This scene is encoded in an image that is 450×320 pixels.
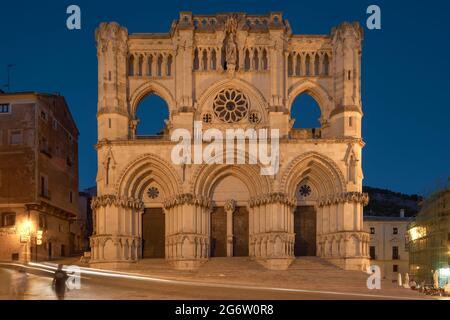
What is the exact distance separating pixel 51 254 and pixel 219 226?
1431 cm

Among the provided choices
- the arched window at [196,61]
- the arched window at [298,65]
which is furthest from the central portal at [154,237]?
the arched window at [298,65]

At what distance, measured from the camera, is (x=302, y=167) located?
39062mm

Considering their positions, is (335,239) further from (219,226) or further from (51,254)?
(51,254)

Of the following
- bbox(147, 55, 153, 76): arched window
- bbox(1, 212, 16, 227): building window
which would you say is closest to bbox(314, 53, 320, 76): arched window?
bbox(147, 55, 153, 76): arched window

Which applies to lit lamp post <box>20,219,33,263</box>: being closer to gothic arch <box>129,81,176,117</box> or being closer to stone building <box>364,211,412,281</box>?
gothic arch <box>129,81,176,117</box>

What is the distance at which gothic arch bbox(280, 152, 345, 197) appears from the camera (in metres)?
38.5

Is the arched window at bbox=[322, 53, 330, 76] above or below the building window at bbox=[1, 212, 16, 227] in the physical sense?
above

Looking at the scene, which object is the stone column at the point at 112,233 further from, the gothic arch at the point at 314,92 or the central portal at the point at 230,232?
the gothic arch at the point at 314,92

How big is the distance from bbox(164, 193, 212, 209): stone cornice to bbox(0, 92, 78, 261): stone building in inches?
406

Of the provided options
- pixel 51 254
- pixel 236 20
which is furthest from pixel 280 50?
pixel 51 254

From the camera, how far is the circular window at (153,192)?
40312 millimetres

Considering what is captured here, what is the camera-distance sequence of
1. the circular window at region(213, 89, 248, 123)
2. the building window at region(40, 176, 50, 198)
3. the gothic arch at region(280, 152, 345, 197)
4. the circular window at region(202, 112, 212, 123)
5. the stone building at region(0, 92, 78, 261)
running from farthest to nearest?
the building window at region(40, 176, 50, 198)
the stone building at region(0, 92, 78, 261)
the circular window at region(213, 89, 248, 123)
the circular window at region(202, 112, 212, 123)
the gothic arch at region(280, 152, 345, 197)

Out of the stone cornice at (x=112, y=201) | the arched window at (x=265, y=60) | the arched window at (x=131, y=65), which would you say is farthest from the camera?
the arched window at (x=131, y=65)

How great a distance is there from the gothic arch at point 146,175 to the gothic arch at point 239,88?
179 inches
